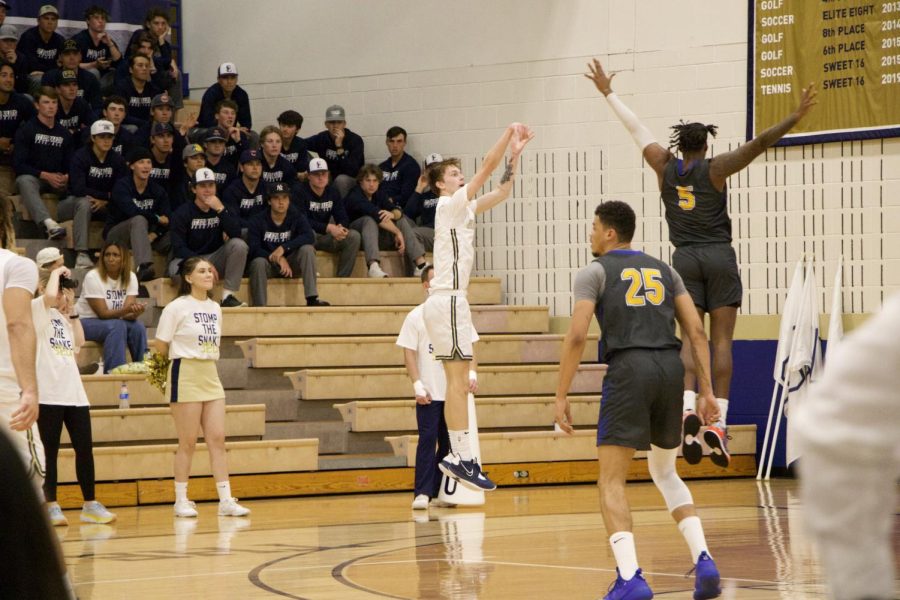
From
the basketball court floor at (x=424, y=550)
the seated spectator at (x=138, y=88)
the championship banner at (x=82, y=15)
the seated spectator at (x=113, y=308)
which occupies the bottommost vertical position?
the basketball court floor at (x=424, y=550)

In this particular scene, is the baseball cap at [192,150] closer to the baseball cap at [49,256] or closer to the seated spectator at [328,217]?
the seated spectator at [328,217]

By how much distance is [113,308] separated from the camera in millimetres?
11758

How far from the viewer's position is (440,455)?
1027 centimetres

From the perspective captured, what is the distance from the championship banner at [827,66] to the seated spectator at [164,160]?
238 inches

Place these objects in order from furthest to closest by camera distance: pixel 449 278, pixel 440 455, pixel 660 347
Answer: pixel 440 455 < pixel 449 278 < pixel 660 347

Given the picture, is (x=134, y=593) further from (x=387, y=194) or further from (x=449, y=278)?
(x=387, y=194)

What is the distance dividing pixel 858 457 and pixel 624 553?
421cm

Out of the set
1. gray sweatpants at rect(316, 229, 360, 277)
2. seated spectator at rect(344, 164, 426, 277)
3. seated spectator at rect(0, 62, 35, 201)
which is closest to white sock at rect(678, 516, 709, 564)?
seated spectator at rect(344, 164, 426, 277)

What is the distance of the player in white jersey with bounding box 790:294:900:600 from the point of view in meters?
1.48

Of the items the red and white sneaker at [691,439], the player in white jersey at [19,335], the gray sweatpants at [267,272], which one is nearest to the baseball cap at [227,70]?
the gray sweatpants at [267,272]

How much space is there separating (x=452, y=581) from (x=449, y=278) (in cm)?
201

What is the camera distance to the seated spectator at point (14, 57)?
46.5ft

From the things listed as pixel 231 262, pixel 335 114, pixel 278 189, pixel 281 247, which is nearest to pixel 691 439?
pixel 231 262

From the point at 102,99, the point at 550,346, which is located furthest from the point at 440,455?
the point at 102,99
